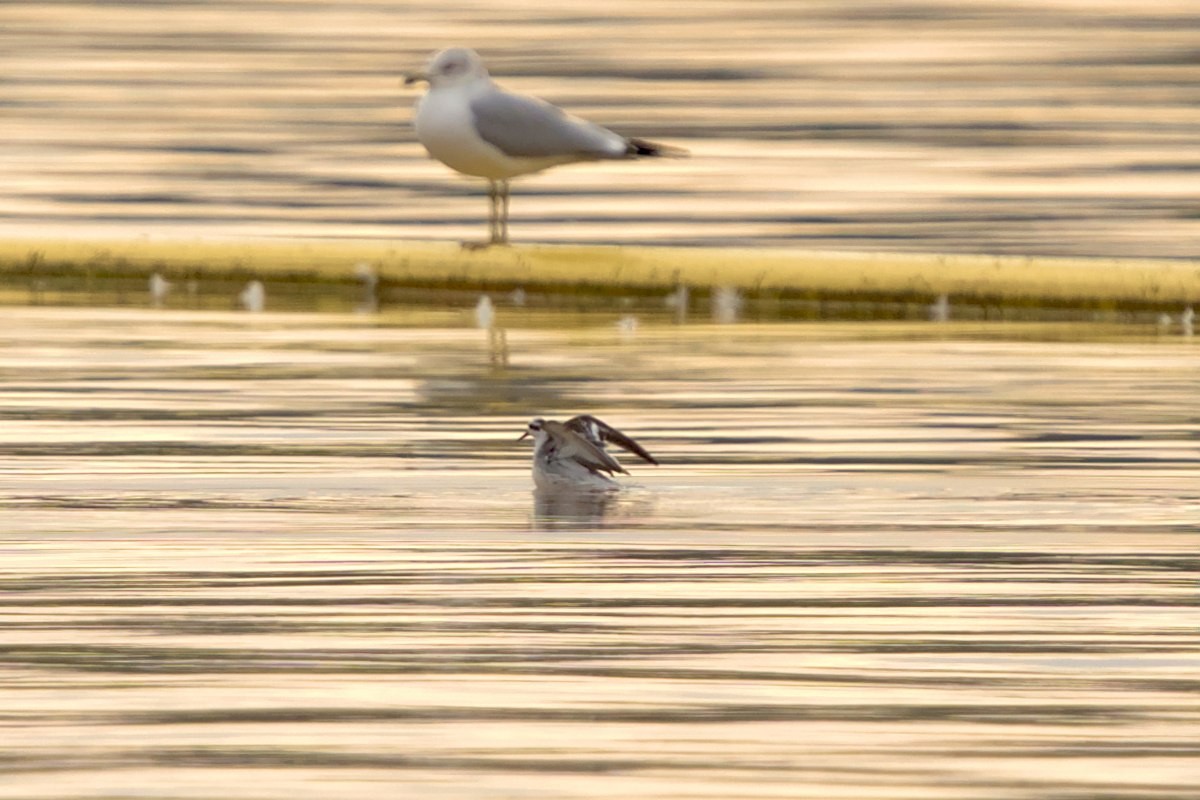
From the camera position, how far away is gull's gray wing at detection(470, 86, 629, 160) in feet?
47.7

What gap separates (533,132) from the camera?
14.6 m

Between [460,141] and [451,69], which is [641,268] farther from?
[451,69]

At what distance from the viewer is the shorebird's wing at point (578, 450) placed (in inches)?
324

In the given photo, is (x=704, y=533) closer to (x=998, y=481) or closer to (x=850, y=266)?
(x=998, y=481)

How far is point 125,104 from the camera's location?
21.1 m

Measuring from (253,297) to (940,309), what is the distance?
2.90m

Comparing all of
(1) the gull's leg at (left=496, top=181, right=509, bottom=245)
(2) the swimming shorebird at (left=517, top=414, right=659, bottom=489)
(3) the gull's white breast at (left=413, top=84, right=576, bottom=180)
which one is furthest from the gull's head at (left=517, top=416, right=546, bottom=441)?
(3) the gull's white breast at (left=413, top=84, right=576, bottom=180)

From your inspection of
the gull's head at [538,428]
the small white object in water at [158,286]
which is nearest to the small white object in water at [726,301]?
the small white object in water at [158,286]

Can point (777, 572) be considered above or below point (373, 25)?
below

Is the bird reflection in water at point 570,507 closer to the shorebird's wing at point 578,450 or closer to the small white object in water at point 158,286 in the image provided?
the shorebird's wing at point 578,450

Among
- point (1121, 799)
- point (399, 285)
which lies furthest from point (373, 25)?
point (1121, 799)

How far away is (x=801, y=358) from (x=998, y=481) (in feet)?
10.7

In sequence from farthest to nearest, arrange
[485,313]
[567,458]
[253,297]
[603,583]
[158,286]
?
1. [158,286]
2. [253,297]
3. [485,313]
4. [567,458]
5. [603,583]

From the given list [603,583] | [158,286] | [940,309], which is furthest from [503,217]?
[603,583]
